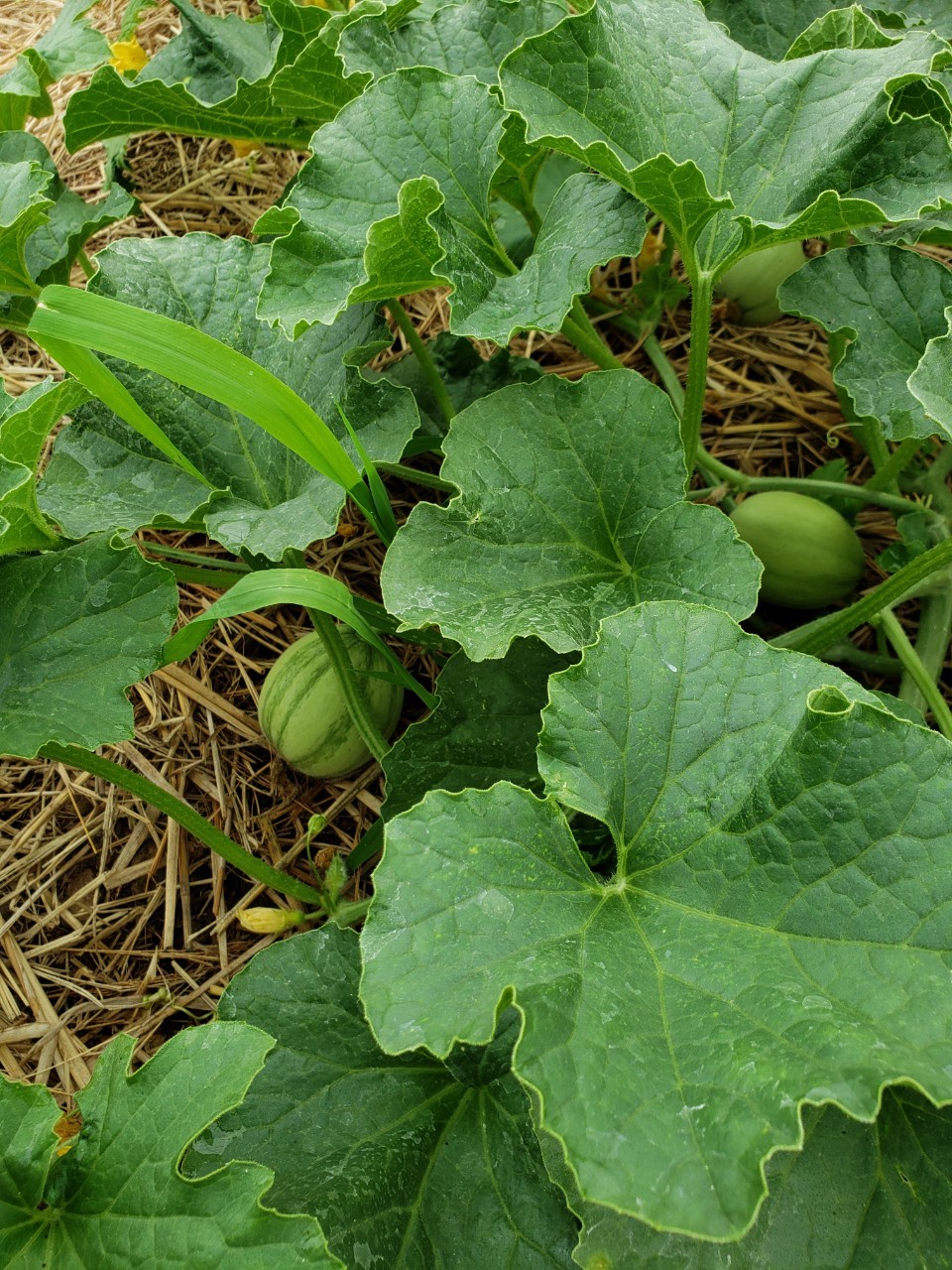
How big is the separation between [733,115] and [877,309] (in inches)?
14.4

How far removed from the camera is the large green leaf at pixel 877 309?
154 centimetres

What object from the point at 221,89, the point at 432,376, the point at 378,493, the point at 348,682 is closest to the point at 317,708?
the point at 348,682

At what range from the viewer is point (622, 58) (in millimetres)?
1421

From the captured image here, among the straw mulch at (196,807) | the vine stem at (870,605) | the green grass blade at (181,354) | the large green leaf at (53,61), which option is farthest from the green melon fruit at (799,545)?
the large green leaf at (53,61)

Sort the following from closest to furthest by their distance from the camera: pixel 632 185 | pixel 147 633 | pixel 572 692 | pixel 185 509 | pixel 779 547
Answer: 1. pixel 572 692
2. pixel 632 185
3. pixel 147 633
4. pixel 185 509
5. pixel 779 547

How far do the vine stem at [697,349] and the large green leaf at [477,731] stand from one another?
1.28ft

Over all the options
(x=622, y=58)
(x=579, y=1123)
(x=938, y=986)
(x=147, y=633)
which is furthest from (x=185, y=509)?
(x=938, y=986)

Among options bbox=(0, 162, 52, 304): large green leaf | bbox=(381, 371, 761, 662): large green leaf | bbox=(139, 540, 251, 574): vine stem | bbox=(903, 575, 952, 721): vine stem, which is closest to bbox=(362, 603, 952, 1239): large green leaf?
bbox=(381, 371, 761, 662): large green leaf

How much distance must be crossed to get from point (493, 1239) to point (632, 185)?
50.3 inches

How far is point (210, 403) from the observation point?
5.43 feet

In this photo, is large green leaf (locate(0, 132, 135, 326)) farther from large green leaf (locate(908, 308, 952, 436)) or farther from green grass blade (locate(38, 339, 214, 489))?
large green leaf (locate(908, 308, 952, 436))

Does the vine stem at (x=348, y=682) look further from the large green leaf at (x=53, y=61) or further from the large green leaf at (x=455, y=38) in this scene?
the large green leaf at (x=53, y=61)

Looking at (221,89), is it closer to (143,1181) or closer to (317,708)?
(317,708)

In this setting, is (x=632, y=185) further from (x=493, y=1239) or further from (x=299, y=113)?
(x=493, y=1239)
